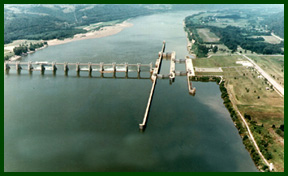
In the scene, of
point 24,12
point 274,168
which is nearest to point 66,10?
point 24,12

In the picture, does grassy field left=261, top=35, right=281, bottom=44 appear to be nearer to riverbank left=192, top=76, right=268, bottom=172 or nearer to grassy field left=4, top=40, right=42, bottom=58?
riverbank left=192, top=76, right=268, bottom=172

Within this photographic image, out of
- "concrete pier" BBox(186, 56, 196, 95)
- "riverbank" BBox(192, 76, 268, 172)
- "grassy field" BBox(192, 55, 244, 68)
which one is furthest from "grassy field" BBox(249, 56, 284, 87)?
"concrete pier" BBox(186, 56, 196, 95)

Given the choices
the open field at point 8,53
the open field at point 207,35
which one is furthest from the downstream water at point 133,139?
the open field at point 207,35

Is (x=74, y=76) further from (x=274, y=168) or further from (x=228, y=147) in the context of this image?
(x=274, y=168)

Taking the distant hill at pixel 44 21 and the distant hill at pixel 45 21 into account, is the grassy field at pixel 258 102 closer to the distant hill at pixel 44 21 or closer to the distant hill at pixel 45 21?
the distant hill at pixel 45 21

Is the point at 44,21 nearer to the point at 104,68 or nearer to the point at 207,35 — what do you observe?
the point at 104,68

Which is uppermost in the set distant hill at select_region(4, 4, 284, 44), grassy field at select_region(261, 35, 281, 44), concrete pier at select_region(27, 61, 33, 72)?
distant hill at select_region(4, 4, 284, 44)

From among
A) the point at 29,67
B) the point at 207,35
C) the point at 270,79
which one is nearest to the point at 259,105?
the point at 270,79
